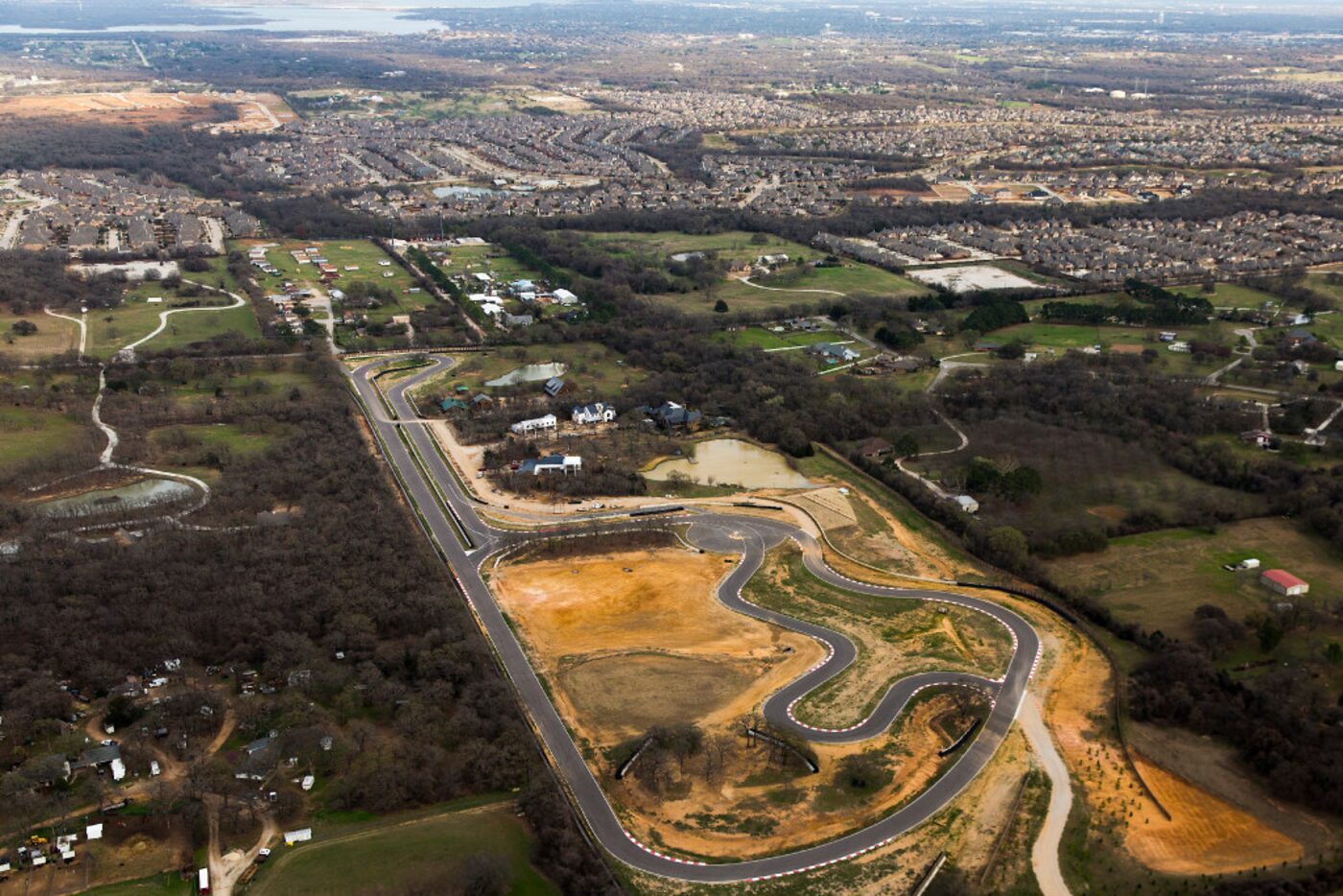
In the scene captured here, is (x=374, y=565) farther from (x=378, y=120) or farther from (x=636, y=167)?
(x=378, y=120)

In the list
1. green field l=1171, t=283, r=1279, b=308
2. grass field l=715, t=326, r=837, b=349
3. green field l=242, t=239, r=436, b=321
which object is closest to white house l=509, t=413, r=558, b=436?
grass field l=715, t=326, r=837, b=349

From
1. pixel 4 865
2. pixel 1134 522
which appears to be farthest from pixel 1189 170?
pixel 4 865

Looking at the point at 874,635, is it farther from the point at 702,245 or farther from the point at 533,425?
the point at 702,245

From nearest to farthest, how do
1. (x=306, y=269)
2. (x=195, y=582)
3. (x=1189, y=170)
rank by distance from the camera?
(x=195, y=582) → (x=306, y=269) → (x=1189, y=170)

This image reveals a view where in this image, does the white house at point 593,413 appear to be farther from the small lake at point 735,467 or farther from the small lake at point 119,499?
the small lake at point 119,499

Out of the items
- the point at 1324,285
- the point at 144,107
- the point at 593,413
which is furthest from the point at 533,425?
the point at 144,107

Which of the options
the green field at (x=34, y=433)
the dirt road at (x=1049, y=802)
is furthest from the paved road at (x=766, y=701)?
the green field at (x=34, y=433)
